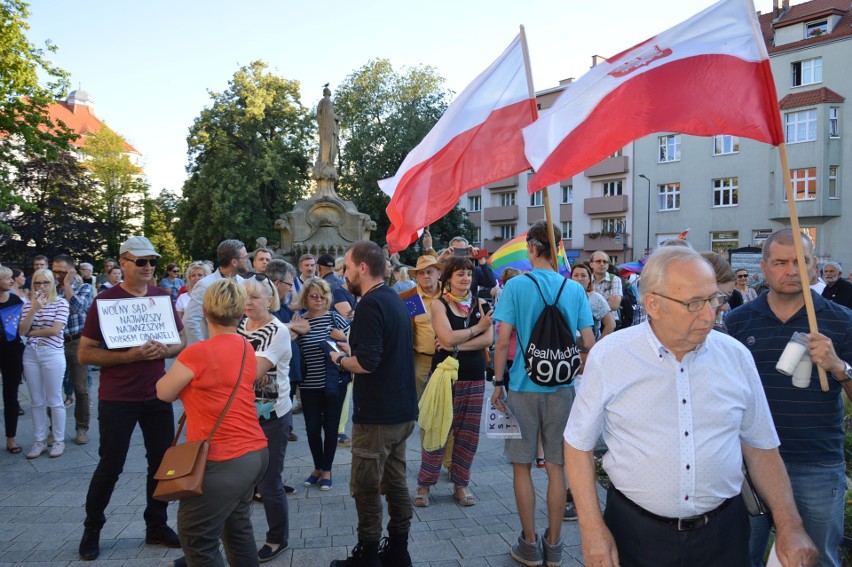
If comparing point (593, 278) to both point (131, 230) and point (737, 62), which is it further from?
point (131, 230)

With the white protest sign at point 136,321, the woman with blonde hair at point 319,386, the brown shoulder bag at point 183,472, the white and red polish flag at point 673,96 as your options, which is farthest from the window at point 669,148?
the brown shoulder bag at point 183,472

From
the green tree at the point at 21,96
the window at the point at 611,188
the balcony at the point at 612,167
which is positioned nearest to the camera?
the green tree at the point at 21,96

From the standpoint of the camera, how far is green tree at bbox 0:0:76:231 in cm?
2209

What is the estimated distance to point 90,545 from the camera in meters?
4.71

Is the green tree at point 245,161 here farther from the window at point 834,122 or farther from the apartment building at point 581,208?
the window at point 834,122

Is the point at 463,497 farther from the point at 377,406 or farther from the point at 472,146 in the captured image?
the point at 472,146

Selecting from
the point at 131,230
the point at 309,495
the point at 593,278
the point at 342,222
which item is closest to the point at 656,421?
the point at 309,495

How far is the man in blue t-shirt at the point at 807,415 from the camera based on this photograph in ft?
11.0

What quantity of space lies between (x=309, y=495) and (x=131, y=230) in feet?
158

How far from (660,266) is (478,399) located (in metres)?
3.64

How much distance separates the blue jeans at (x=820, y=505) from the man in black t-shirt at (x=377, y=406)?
2110 millimetres

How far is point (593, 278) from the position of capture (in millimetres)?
9148

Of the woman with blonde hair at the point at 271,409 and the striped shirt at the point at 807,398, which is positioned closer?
the striped shirt at the point at 807,398

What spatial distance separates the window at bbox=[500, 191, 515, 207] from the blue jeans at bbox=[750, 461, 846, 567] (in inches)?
2136
